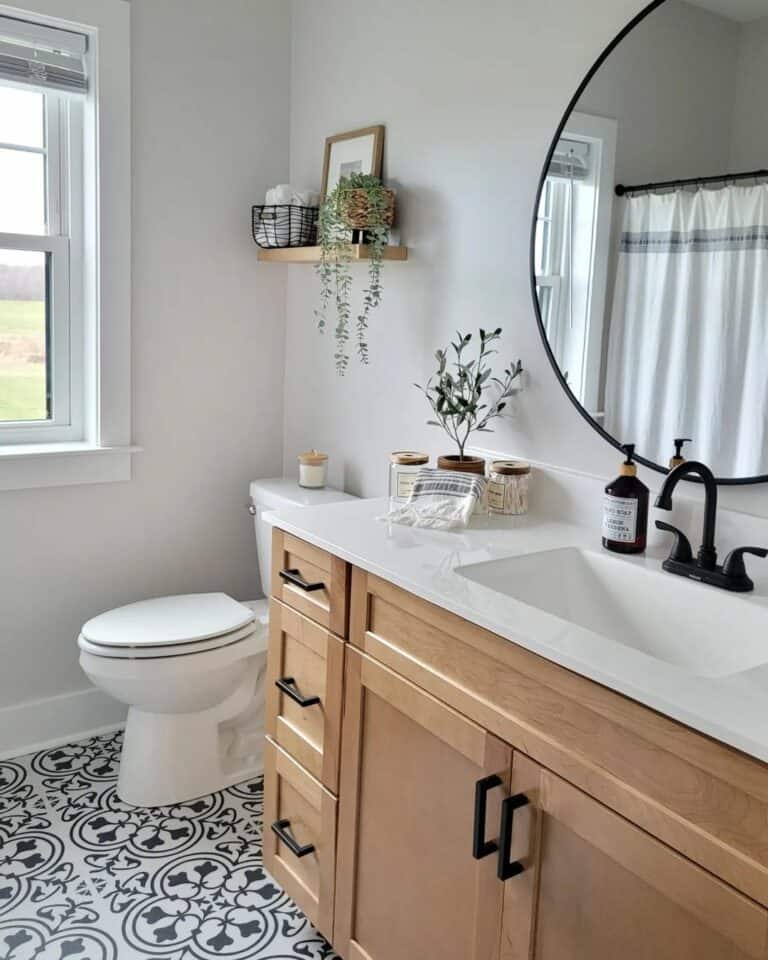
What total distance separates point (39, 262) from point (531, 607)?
1.88 meters

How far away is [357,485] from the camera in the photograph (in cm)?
264

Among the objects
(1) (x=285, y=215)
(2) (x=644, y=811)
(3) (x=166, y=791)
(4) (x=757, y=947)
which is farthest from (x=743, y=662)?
(1) (x=285, y=215)

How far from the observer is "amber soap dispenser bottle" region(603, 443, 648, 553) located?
163cm

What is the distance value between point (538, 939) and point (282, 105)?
8.00 ft

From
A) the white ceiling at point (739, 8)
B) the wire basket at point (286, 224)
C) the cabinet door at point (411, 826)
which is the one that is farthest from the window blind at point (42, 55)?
the cabinet door at point (411, 826)

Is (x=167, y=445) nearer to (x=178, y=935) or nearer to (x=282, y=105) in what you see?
(x=282, y=105)

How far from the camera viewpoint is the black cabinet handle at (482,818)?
1293mm

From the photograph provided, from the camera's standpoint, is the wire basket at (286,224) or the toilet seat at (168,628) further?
the wire basket at (286,224)

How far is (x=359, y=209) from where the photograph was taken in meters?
2.28

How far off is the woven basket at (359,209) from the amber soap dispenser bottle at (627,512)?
3.31 ft

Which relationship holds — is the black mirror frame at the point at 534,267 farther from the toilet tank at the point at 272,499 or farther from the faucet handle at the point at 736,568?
the toilet tank at the point at 272,499

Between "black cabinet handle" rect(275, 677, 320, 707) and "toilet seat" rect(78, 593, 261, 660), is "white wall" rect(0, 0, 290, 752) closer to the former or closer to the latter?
"toilet seat" rect(78, 593, 261, 660)

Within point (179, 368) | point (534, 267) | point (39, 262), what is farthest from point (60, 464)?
point (534, 267)

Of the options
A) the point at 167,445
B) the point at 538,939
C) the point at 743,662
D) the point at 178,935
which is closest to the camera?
the point at 538,939
